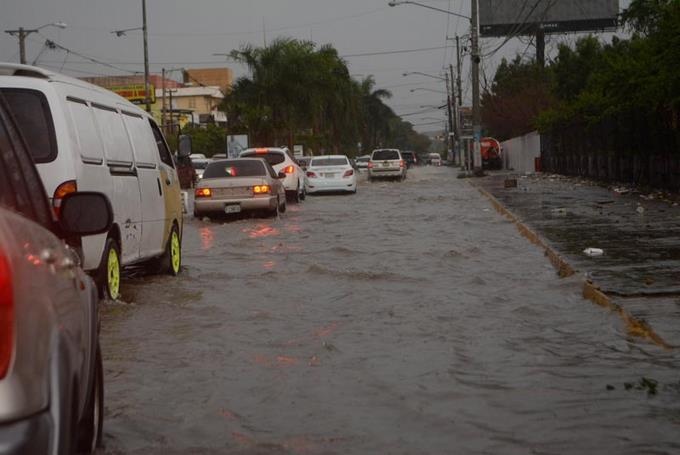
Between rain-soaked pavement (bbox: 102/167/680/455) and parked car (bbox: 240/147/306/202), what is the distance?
16.7 metres

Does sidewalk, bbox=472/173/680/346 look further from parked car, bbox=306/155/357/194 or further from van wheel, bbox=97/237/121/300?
parked car, bbox=306/155/357/194

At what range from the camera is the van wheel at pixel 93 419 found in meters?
4.77

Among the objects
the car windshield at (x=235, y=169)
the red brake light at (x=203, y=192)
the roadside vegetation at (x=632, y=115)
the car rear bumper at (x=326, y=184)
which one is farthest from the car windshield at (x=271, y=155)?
the roadside vegetation at (x=632, y=115)

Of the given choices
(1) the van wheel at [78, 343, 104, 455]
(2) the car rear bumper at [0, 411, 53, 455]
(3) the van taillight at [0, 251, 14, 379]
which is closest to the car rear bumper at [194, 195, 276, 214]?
(1) the van wheel at [78, 343, 104, 455]

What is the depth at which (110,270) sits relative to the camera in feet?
33.9

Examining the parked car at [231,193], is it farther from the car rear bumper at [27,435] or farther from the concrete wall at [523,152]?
the concrete wall at [523,152]

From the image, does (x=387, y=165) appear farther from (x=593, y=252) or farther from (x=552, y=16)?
(x=593, y=252)

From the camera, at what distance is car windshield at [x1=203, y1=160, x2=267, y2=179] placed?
24.3m

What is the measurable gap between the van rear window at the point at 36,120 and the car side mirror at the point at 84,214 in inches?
181

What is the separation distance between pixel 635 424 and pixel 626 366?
1658mm

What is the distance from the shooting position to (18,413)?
2.98 meters

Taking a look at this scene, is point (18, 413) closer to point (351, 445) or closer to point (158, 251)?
point (351, 445)

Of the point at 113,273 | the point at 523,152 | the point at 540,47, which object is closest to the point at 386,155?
the point at 523,152

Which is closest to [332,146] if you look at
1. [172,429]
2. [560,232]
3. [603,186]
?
[603,186]
